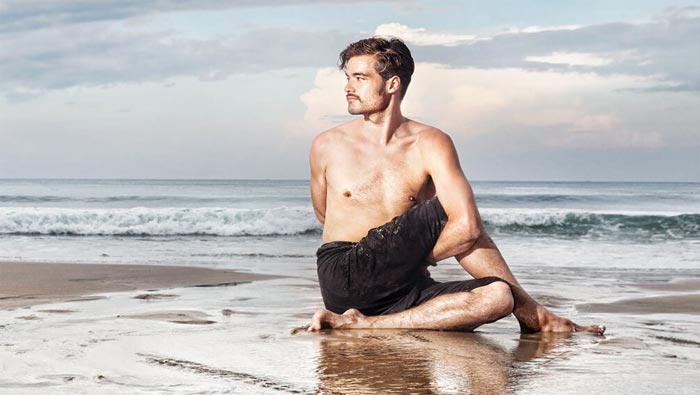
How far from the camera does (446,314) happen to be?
16.2 feet

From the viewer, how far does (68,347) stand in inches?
171

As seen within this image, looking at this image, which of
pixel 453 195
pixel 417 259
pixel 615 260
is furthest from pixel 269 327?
pixel 615 260

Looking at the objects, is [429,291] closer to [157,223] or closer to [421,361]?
[421,361]

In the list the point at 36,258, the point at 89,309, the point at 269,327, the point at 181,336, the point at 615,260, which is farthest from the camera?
the point at 615,260

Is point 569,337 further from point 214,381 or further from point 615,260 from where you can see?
point 615,260

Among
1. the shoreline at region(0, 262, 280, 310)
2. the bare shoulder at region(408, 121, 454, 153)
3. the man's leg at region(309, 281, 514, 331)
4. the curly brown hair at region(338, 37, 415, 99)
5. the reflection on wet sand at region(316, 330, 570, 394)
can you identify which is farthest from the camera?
the shoreline at region(0, 262, 280, 310)

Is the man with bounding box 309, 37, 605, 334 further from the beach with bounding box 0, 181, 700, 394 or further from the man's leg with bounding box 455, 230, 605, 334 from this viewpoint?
the beach with bounding box 0, 181, 700, 394

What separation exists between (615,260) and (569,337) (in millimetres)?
8011

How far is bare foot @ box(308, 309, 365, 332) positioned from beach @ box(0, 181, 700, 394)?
7cm

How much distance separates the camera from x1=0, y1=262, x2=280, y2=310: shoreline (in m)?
7.07

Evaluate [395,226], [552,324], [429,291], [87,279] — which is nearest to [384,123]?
[395,226]

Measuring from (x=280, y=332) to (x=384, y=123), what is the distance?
129cm

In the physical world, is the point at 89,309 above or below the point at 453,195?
below

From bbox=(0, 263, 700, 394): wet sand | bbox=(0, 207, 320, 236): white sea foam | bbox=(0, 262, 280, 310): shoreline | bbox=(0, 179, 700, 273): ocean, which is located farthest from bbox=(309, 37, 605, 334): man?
bbox=(0, 207, 320, 236): white sea foam
